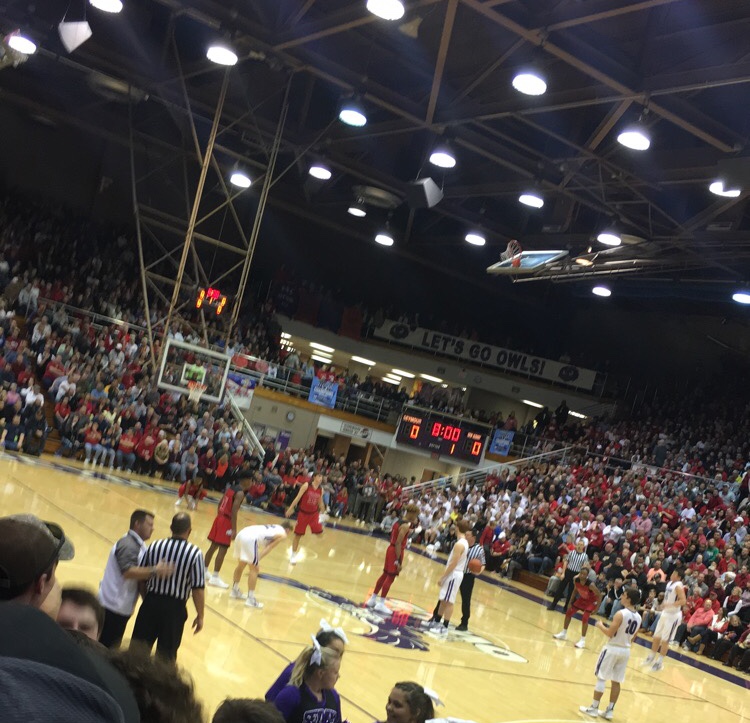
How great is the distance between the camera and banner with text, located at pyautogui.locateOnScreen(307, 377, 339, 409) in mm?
31500

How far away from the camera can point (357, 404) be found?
32.7 metres

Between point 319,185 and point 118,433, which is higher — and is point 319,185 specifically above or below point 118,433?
above

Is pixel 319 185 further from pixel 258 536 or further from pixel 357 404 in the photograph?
pixel 258 536

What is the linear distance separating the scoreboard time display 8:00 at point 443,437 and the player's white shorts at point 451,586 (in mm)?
15345

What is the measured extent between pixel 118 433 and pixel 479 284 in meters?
18.5

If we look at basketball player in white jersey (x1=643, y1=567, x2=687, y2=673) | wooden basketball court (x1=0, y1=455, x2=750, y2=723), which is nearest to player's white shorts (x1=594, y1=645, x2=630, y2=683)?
wooden basketball court (x1=0, y1=455, x2=750, y2=723)

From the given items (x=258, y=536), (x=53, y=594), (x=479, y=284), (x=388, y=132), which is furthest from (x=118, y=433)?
(x=53, y=594)

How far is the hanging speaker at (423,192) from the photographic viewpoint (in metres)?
18.3

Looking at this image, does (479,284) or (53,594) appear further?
(479,284)

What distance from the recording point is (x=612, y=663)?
10812 millimetres

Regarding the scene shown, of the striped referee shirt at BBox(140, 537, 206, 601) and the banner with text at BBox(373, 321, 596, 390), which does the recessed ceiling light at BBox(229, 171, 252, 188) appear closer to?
the banner with text at BBox(373, 321, 596, 390)

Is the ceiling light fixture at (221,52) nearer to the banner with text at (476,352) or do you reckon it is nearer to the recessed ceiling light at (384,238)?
the recessed ceiling light at (384,238)

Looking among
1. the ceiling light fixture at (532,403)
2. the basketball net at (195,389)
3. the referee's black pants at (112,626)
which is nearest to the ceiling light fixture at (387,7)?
the referee's black pants at (112,626)

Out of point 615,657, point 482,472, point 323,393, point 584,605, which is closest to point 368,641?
point 615,657
